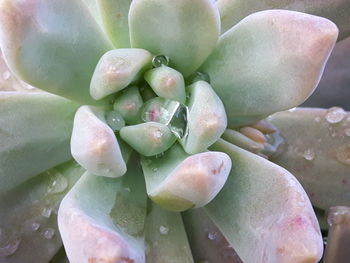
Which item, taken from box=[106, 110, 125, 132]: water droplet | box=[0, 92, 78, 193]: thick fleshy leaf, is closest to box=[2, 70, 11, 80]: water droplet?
box=[0, 92, 78, 193]: thick fleshy leaf

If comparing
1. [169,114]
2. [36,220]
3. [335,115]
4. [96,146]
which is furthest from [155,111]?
[335,115]

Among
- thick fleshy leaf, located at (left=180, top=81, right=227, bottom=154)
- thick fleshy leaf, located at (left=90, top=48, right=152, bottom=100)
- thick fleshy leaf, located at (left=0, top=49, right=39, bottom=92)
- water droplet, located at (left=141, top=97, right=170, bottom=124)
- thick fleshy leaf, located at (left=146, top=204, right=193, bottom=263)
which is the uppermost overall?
thick fleshy leaf, located at (left=90, top=48, right=152, bottom=100)

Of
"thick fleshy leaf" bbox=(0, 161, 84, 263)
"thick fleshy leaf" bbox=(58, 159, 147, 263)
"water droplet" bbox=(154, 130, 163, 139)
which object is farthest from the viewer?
"thick fleshy leaf" bbox=(0, 161, 84, 263)

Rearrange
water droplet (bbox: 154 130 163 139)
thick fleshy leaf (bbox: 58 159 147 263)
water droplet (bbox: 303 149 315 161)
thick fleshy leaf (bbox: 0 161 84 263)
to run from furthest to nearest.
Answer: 1. water droplet (bbox: 303 149 315 161)
2. thick fleshy leaf (bbox: 0 161 84 263)
3. water droplet (bbox: 154 130 163 139)
4. thick fleshy leaf (bbox: 58 159 147 263)

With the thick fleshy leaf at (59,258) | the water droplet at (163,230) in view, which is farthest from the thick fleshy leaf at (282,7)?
the thick fleshy leaf at (59,258)

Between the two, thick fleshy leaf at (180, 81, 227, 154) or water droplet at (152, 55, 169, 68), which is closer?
thick fleshy leaf at (180, 81, 227, 154)

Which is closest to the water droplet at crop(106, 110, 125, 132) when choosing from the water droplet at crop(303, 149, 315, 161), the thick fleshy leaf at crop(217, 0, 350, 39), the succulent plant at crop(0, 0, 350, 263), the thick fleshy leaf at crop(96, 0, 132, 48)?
the succulent plant at crop(0, 0, 350, 263)

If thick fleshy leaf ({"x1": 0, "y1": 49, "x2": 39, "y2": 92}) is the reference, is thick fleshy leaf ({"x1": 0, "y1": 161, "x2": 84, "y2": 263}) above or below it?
below

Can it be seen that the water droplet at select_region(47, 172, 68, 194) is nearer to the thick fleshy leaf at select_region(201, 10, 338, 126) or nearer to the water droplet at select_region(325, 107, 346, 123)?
the thick fleshy leaf at select_region(201, 10, 338, 126)
